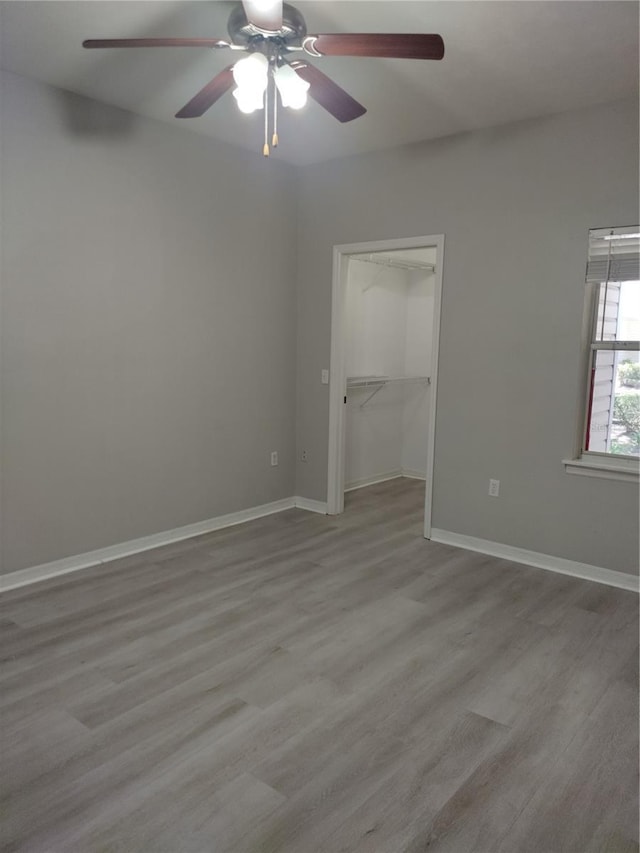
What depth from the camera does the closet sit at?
5641 mm

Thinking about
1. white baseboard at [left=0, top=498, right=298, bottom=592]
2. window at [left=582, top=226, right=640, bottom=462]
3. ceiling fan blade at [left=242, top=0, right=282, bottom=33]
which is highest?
ceiling fan blade at [left=242, top=0, right=282, bottom=33]

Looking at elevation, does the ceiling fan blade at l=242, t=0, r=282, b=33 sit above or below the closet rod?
above

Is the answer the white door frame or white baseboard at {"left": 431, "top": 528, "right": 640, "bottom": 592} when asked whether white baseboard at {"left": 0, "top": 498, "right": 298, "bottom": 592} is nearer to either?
the white door frame

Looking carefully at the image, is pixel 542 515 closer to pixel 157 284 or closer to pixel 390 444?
pixel 390 444

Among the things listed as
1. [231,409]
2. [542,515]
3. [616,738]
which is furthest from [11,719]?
[542,515]

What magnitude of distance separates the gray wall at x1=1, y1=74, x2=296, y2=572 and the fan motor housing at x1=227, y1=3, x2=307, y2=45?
5.01 feet

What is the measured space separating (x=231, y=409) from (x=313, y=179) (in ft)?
6.35

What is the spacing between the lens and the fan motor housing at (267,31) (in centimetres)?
221

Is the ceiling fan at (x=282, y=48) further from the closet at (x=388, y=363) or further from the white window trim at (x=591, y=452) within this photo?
the closet at (x=388, y=363)

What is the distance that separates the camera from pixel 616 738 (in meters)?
2.18

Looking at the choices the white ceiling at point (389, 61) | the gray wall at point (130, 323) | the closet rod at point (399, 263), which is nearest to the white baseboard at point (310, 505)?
the gray wall at point (130, 323)

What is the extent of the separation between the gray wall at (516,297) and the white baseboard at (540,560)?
4 centimetres

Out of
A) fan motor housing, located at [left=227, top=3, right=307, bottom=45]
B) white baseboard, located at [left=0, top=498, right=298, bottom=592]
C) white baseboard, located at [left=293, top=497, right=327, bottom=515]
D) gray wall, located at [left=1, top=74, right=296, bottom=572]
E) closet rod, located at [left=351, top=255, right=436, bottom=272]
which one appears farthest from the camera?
closet rod, located at [left=351, top=255, right=436, bottom=272]

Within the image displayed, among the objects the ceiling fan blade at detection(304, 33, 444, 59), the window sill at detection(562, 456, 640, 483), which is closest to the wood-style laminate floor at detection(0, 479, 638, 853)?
the window sill at detection(562, 456, 640, 483)
